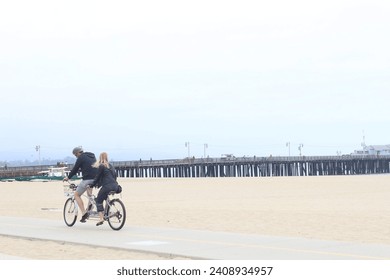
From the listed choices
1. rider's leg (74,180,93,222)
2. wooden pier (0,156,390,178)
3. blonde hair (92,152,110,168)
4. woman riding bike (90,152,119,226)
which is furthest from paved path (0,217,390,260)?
wooden pier (0,156,390,178)

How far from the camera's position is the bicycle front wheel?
13867 mm

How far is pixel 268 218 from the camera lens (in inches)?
687

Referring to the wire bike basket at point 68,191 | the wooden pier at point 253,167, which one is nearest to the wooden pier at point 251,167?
the wooden pier at point 253,167

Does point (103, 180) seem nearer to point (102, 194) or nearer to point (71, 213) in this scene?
point (102, 194)

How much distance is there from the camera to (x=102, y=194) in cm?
1401

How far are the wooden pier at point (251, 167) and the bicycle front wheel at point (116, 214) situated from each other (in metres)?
83.5

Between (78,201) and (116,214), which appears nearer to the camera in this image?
(116,214)

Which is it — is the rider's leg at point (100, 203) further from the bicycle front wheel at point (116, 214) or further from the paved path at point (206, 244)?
the paved path at point (206, 244)

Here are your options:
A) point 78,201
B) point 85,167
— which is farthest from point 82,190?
point 85,167

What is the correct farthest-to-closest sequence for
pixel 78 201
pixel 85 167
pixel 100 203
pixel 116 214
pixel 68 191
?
pixel 68 191
pixel 78 201
pixel 85 167
pixel 100 203
pixel 116 214

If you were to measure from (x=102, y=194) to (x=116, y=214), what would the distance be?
19.6 inches

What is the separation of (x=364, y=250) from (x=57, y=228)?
712cm
